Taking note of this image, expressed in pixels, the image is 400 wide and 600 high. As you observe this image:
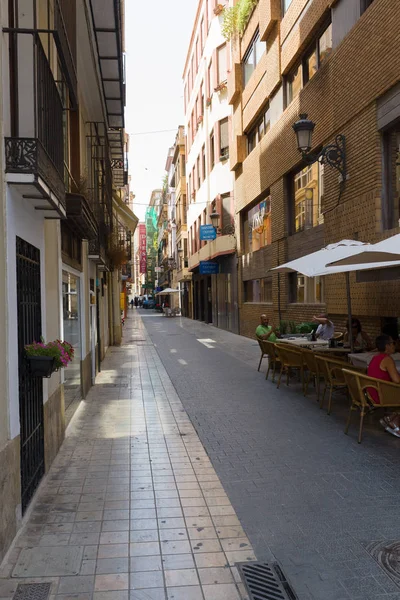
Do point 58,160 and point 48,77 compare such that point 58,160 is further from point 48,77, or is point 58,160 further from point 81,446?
point 81,446

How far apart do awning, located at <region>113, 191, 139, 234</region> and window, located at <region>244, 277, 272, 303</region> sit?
6.28 meters

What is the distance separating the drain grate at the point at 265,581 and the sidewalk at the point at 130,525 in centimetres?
8

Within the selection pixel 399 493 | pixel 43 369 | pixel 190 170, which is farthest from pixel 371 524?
pixel 190 170

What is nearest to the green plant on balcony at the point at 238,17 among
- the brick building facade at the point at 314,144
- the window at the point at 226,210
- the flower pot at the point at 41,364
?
→ the brick building facade at the point at 314,144

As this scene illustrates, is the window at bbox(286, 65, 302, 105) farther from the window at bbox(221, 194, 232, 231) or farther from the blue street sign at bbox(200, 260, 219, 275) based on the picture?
the blue street sign at bbox(200, 260, 219, 275)

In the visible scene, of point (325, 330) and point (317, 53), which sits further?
point (317, 53)

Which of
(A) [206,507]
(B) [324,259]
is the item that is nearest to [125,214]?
(B) [324,259]

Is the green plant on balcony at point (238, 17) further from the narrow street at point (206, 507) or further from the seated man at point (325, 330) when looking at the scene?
the narrow street at point (206, 507)

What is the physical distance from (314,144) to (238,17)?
35.2 feet

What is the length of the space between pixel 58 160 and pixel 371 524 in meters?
4.50

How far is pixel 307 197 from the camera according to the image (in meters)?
14.8

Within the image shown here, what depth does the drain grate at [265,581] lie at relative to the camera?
3309 millimetres

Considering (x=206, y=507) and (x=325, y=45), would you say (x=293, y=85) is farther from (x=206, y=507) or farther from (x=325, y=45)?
(x=206, y=507)

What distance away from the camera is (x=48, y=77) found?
496 centimetres
